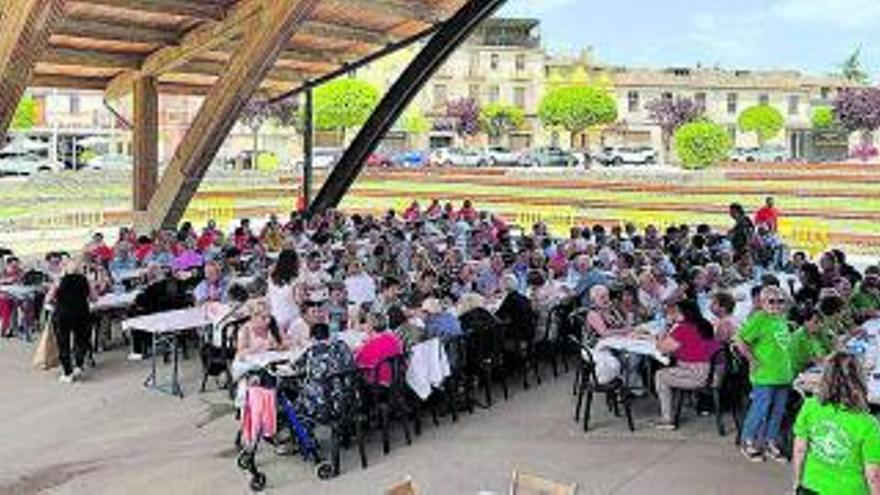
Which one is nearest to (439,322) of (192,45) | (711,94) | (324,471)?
(324,471)

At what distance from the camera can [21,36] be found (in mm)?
11148

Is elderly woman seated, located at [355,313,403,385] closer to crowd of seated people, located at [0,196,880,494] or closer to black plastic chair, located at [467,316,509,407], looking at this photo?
crowd of seated people, located at [0,196,880,494]

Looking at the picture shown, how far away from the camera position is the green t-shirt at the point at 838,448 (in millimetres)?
4672

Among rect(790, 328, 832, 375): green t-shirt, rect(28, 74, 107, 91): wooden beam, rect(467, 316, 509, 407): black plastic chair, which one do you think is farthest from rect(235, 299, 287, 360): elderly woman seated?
rect(28, 74, 107, 91): wooden beam

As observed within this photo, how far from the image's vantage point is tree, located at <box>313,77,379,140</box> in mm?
50781

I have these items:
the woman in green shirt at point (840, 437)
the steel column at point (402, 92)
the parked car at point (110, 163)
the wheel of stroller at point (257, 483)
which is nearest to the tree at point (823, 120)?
the parked car at point (110, 163)

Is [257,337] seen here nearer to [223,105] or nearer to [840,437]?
[840,437]

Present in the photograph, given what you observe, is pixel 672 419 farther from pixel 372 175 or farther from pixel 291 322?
pixel 372 175

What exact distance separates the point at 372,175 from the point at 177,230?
21.4m

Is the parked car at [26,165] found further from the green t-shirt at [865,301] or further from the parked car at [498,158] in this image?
the green t-shirt at [865,301]

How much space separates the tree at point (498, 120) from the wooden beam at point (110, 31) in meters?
48.2

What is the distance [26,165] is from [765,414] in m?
44.5

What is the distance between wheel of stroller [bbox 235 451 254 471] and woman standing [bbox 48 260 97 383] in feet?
11.8

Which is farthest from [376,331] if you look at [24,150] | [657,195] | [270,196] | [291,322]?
[24,150]
